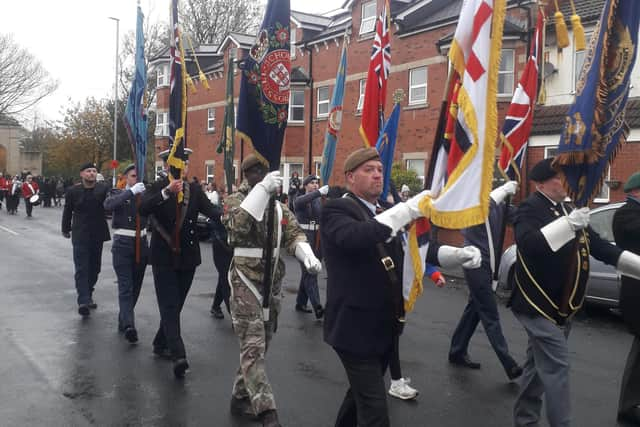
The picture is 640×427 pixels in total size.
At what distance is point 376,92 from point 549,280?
3.00m

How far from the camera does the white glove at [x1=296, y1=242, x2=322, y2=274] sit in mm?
4441

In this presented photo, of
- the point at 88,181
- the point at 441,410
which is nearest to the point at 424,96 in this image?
the point at 88,181

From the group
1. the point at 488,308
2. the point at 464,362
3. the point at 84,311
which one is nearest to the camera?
the point at 488,308

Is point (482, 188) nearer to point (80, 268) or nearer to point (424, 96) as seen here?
point (80, 268)

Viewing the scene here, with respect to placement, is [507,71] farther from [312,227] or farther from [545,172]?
[545,172]

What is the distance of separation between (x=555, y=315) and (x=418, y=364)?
2.52 metres

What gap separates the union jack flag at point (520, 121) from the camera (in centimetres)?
666

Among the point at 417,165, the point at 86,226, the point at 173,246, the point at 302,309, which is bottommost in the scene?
the point at 302,309

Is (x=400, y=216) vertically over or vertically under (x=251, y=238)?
over

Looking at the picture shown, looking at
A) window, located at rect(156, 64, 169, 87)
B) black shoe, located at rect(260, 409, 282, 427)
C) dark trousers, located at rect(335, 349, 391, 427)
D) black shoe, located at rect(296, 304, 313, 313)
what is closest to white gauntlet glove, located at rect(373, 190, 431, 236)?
dark trousers, located at rect(335, 349, 391, 427)

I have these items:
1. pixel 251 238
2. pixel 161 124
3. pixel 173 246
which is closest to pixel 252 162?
pixel 251 238

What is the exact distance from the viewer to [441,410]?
529 cm

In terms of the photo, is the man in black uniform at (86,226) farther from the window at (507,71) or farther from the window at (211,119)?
the window at (211,119)

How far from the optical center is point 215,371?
630cm
